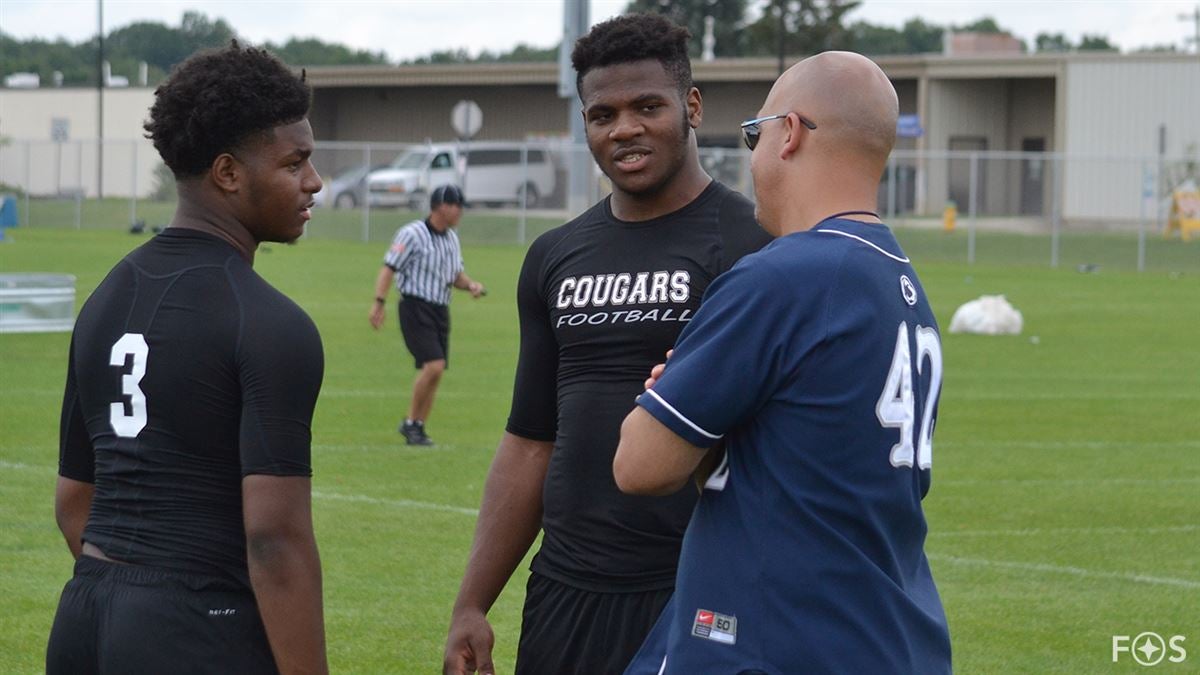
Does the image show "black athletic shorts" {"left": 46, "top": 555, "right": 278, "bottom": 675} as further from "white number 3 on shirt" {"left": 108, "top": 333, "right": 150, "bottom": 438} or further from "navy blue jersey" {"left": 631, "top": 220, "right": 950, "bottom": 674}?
"navy blue jersey" {"left": 631, "top": 220, "right": 950, "bottom": 674}

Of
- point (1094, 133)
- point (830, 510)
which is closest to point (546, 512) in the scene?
point (830, 510)

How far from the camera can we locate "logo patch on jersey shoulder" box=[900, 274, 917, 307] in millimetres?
3016

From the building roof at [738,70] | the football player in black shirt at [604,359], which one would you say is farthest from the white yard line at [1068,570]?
the building roof at [738,70]

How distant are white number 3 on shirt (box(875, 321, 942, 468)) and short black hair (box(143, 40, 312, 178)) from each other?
1.44 metres

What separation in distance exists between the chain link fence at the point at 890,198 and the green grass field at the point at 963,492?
1713cm

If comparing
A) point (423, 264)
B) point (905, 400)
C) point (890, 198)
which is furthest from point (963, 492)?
point (890, 198)

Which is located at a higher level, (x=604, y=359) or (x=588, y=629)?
(x=604, y=359)

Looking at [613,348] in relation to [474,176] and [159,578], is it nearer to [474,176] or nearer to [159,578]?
[159,578]

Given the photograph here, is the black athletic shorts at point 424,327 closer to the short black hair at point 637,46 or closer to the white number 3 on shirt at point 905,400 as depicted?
the short black hair at point 637,46

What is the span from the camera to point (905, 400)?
296cm

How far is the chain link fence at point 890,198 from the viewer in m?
40.8

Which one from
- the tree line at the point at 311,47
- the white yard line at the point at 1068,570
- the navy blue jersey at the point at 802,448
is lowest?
the white yard line at the point at 1068,570

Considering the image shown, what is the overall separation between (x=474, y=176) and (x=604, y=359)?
155ft

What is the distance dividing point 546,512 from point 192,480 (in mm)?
1116
